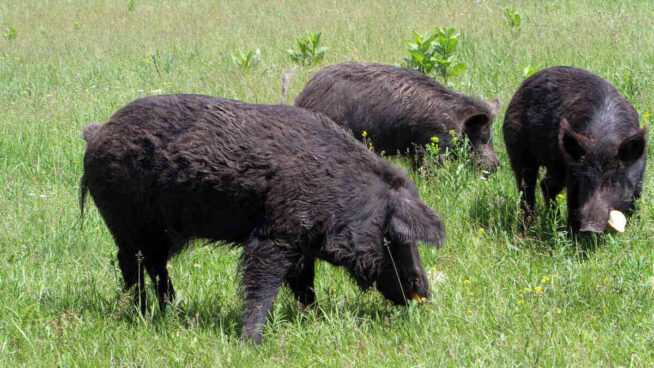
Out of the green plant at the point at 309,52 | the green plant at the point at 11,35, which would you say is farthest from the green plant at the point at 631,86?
the green plant at the point at 11,35

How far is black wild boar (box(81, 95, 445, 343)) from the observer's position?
14.1ft

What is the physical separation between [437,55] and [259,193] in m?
5.52

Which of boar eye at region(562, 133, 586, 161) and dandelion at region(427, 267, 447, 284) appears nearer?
dandelion at region(427, 267, 447, 284)

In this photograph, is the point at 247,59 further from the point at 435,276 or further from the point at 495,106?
the point at 435,276

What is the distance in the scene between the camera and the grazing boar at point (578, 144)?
525cm

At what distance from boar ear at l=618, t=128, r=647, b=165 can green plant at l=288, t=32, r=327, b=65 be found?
5938mm

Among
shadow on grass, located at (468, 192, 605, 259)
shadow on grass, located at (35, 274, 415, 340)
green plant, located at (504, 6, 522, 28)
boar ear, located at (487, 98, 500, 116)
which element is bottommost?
shadow on grass, located at (35, 274, 415, 340)

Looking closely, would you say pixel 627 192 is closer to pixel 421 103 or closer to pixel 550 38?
pixel 421 103

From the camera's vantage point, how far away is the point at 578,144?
5.35 m

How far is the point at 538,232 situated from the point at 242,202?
2609 millimetres

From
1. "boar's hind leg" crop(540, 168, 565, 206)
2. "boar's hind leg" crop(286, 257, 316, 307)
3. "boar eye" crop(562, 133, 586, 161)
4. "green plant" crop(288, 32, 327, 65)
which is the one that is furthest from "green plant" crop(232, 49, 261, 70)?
"boar's hind leg" crop(286, 257, 316, 307)

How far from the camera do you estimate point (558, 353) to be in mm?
3801

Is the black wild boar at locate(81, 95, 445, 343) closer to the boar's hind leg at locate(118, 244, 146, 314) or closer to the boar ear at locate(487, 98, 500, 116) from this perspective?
the boar's hind leg at locate(118, 244, 146, 314)

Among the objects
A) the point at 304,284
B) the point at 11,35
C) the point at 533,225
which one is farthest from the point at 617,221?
the point at 11,35
